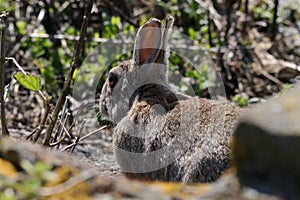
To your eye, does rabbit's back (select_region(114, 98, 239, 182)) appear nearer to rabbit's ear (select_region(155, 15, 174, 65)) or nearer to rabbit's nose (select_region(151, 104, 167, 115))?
rabbit's nose (select_region(151, 104, 167, 115))

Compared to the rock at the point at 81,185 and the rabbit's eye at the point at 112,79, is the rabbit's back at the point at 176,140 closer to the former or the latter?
the rabbit's eye at the point at 112,79

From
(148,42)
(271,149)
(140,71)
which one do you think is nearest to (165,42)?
(148,42)

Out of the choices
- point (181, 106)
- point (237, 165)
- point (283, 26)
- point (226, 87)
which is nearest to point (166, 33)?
point (181, 106)

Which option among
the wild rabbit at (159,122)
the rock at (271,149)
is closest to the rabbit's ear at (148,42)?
the wild rabbit at (159,122)

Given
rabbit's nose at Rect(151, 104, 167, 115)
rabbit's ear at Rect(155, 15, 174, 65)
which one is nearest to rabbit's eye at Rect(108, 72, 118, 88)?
rabbit's ear at Rect(155, 15, 174, 65)

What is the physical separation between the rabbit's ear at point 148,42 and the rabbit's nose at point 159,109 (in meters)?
0.50

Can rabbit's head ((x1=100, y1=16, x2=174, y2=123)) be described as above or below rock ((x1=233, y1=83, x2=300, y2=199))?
below

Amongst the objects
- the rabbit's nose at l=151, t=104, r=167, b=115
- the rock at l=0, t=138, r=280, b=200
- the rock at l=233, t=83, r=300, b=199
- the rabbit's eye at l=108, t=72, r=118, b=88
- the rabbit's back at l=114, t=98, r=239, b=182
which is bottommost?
the rabbit's back at l=114, t=98, r=239, b=182

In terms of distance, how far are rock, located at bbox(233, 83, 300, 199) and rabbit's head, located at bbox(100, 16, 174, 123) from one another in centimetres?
384

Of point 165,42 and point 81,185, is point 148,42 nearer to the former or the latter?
point 165,42

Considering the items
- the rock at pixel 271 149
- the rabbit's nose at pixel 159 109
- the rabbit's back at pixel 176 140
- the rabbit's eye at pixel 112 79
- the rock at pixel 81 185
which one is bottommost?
the rabbit's back at pixel 176 140

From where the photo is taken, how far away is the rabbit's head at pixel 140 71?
597 cm

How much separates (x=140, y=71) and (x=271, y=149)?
14.0 ft

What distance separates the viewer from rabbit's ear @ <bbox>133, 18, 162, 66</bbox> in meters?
5.92
